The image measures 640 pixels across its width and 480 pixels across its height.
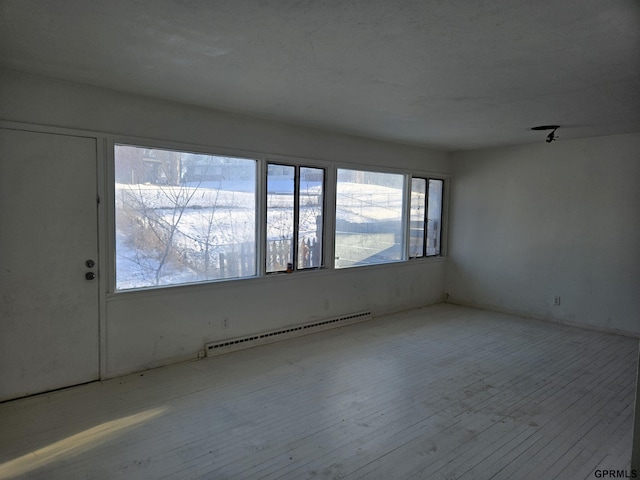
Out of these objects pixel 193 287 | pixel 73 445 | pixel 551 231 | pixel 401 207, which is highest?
pixel 401 207

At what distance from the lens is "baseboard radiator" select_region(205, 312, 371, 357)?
4.14m

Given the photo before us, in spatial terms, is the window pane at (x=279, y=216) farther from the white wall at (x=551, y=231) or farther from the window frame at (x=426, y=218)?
the white wall at (x=551, y=231)

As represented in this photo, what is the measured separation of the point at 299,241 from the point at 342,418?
7.79 ft

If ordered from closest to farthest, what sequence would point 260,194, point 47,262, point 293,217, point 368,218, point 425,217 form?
1. point 47,262
2. point 260,194
3. point 293,217
4. point 368,218
5. point 425,217

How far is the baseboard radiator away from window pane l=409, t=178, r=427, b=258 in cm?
146

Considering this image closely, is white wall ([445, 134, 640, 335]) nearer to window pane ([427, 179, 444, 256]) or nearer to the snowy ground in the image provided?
window pane ([427, 179, 444, 256])

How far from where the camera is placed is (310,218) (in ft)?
16.3

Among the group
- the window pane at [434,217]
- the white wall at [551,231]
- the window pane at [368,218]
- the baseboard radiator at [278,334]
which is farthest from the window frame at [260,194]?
the white wall at [551,231]

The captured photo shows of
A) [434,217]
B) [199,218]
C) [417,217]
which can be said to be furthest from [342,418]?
[434,217]

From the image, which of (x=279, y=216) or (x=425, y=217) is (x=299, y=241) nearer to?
(x=279, y=216)

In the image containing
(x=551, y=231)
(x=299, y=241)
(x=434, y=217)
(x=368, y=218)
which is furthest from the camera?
(x=434, y=217)

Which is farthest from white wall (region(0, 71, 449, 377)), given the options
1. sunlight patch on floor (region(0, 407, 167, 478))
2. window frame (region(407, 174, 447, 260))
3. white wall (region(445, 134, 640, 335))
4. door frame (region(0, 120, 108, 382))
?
white wall (region(445, 134, 640, 335))

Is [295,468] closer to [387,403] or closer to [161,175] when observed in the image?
[387,403]

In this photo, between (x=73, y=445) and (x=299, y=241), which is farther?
(x=299, y=241)
